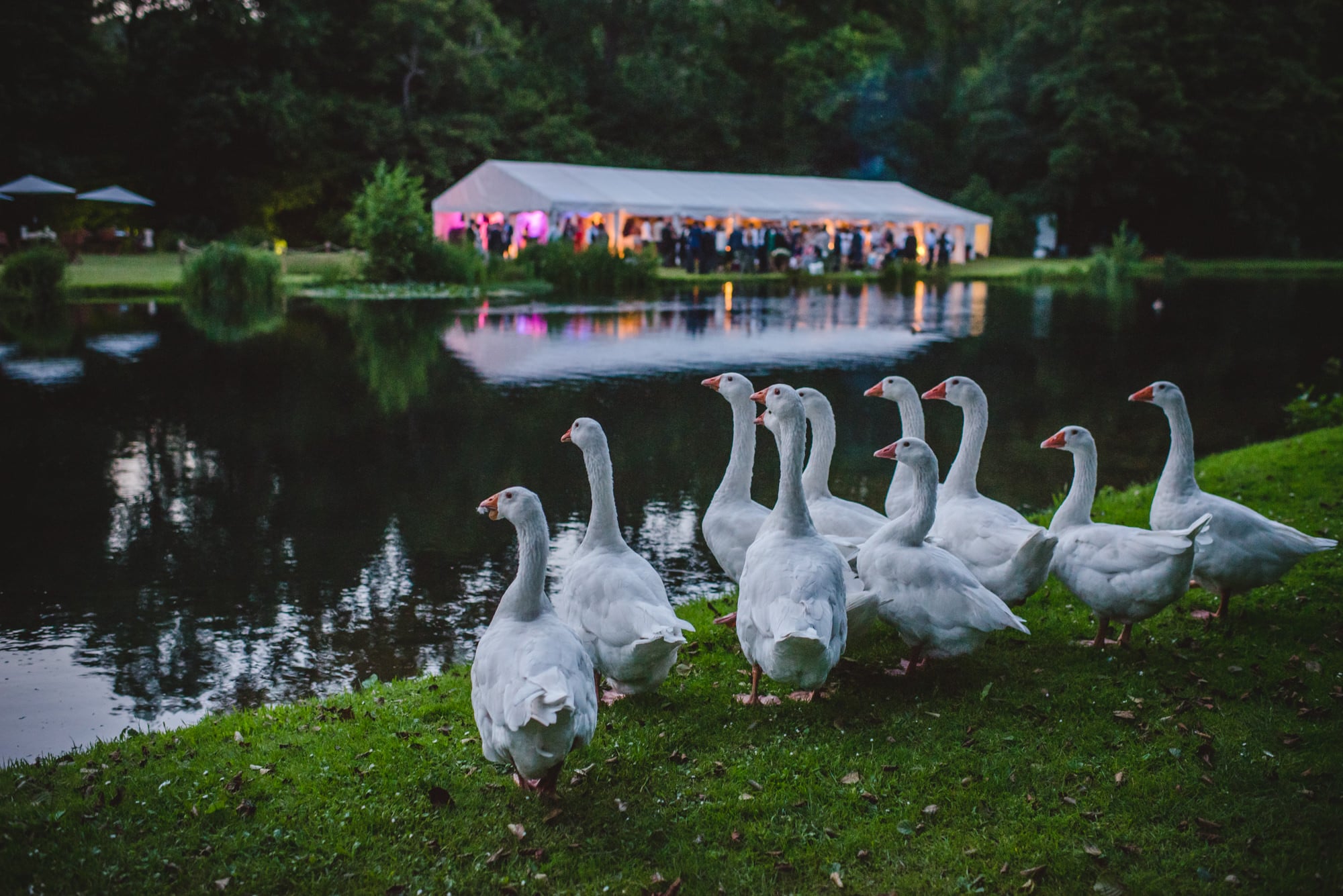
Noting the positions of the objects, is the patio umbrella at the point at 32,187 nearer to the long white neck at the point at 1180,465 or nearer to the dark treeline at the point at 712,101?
the dark treeline at the point at 712,101

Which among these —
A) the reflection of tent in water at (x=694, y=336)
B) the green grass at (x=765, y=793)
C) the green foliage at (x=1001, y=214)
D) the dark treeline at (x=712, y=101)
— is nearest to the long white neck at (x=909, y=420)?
the green grass at (x=765, y=793)

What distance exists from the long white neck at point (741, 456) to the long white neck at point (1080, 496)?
197 cm

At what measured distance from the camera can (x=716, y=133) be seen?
205 ft

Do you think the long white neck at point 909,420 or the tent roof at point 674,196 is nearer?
the long white neck at point 909,420

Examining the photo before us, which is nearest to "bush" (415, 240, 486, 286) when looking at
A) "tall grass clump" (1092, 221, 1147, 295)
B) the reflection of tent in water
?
the reflection of tent in water

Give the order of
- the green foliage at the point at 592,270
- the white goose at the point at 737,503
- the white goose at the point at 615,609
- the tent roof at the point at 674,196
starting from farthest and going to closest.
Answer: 1. the tent roof at the point at 674,196
2. the green foliage at the point at 592,270
3. the white goose at the point at 737,503
4. the white goose at the point at 615,609

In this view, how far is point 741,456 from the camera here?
7398 millimetres

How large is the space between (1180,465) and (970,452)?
1317 millimetres

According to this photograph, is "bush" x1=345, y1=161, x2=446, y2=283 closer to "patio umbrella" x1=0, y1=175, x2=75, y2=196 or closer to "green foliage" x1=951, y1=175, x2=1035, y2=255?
"patio umbrella" x1=0, y1=175, x2=75, y2=196

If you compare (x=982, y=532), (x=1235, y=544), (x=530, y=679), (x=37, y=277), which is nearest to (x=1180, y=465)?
(x=1235, y=544)

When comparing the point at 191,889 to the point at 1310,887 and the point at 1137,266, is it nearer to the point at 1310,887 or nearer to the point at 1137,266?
the point at 1310,887

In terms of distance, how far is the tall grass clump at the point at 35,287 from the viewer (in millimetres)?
26016

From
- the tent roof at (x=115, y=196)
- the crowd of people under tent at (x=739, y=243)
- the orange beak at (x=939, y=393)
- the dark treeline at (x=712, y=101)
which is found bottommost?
the orange beak at (x=939, y=393)

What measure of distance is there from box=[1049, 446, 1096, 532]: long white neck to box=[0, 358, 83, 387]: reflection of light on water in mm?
15088
